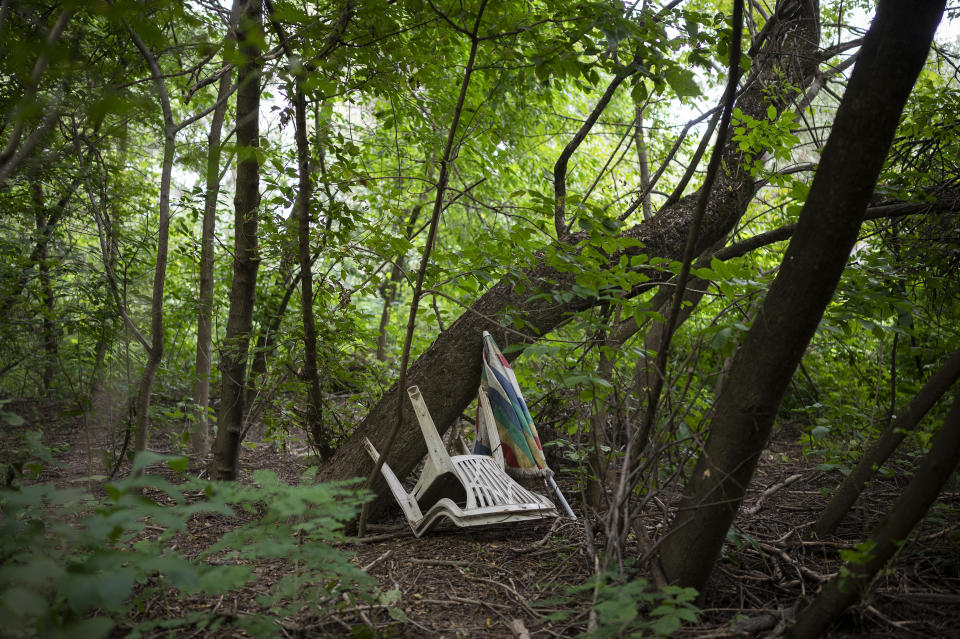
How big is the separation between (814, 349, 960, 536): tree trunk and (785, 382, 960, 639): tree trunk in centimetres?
42

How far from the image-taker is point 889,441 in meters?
2.15

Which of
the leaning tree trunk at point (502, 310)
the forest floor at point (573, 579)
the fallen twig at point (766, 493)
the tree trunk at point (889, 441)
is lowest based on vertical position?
the forest floor at point (573, 579)

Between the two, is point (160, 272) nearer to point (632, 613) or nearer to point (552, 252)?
point (552, 252)

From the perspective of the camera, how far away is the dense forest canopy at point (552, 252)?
5.41 ft

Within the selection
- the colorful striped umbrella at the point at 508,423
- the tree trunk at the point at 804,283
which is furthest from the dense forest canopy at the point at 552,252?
the colorful striped umbrella at the point at 508,423

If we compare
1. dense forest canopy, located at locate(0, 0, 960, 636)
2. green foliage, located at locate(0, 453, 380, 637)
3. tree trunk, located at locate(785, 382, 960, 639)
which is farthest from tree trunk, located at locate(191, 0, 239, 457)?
tree trunk, located at locate(785, 382, 960, 639)

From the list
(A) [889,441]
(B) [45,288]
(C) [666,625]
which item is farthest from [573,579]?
(B) [45,288]

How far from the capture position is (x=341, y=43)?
2.70 m

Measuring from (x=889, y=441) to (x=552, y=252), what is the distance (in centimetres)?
149

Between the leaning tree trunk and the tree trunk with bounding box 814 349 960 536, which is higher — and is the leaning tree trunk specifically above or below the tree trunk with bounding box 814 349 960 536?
above

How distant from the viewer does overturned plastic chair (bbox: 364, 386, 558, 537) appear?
103 inches

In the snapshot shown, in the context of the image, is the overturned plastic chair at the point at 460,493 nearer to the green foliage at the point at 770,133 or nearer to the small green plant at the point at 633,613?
the small green plant at the point at 633,613

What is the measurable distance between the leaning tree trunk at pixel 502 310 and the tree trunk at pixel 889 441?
1.51 m

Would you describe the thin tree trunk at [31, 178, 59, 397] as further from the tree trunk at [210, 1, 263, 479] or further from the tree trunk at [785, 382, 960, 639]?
the tree trunk at [785, 382, 960, 639]
